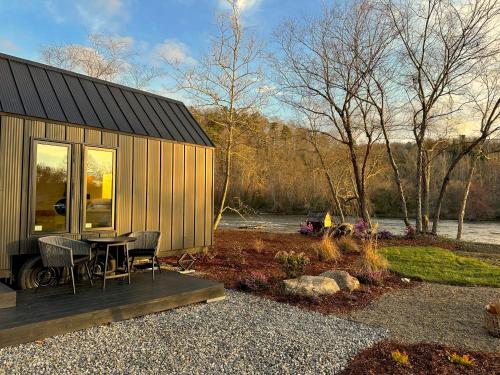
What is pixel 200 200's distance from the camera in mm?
7598

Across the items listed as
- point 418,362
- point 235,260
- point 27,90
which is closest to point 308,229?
point 235,260

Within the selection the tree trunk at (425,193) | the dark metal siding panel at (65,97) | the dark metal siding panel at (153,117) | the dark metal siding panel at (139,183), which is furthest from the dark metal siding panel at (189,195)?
the tree trunk at (425,193)

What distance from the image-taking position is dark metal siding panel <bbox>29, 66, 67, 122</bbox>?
533cm

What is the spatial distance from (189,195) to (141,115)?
1690 mm

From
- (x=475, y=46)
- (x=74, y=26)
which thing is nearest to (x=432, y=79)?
(x=475, y=46)

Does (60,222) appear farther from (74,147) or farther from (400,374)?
(400,374)

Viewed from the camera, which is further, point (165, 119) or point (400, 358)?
point (165, 119)

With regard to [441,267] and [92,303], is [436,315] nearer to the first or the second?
[441,267]

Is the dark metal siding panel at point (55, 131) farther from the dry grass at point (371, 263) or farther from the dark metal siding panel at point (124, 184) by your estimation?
the dry grass at point (371, 263)

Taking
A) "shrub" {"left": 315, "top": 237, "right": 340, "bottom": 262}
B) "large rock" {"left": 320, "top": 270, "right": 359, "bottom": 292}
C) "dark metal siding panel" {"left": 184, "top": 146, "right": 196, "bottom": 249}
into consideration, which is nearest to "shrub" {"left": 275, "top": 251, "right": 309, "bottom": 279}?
"large rock" {"left": 320, "top": 270, "right": 359, "bottom": 292}

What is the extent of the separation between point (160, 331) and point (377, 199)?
28114mm

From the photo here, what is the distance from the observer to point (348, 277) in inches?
228

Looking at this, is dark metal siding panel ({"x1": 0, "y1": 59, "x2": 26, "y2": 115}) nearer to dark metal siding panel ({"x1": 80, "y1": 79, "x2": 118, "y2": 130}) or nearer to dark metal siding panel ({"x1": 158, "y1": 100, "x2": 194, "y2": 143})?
dark metal siding panel ({"x1": 80, "y1": 79, "x2": 118, "y2": 130})

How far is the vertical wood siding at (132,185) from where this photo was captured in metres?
4.86
